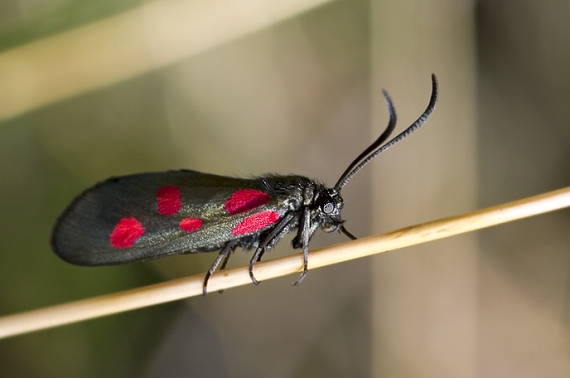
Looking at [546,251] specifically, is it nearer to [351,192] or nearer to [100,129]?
[351,192]

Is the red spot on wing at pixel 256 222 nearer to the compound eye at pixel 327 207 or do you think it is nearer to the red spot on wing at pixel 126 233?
the compound eye at pixel 327 207

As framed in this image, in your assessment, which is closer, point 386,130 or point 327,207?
point 386,130

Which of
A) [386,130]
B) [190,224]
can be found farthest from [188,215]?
[386,130]

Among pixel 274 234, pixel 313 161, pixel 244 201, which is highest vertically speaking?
pixel 313 161

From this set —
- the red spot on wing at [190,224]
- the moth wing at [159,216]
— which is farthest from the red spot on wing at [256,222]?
the red spot on wing at [190,224]

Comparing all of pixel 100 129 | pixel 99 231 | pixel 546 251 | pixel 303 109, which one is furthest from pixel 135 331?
pixel 546 251

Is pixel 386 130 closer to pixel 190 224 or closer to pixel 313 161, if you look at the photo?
pixel 190 224

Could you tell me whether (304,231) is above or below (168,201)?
below
